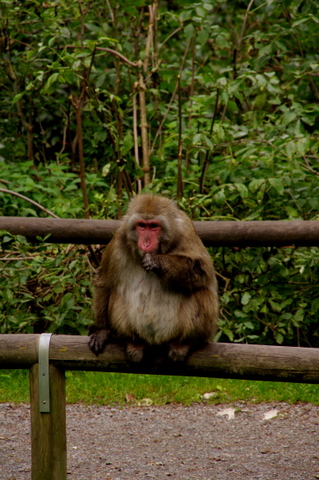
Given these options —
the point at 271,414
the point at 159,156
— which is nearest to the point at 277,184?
the point at 159,156

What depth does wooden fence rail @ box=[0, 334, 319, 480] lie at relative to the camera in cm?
303

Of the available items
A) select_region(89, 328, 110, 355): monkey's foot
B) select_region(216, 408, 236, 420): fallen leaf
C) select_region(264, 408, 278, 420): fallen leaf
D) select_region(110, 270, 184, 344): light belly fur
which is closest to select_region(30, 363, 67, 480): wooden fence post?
select_region(89, 328, 110, 355): monkey's foot

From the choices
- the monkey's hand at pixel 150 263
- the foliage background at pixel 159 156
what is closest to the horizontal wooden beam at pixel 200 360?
the monkey's hand at pixel 150 263

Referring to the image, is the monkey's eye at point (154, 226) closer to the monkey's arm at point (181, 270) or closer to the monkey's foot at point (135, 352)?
the monkey's arm at point (181, 270)

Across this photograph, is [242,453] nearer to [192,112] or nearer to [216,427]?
[216,427]

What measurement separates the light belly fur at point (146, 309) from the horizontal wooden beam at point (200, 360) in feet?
0.45

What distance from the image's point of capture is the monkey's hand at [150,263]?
333 cm

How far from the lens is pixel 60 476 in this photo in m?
→ 3.18

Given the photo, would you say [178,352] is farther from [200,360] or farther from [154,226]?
[154,226]

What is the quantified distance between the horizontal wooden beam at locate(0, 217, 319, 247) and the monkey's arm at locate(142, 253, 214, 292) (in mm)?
1432

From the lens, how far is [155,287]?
3525 millimetres

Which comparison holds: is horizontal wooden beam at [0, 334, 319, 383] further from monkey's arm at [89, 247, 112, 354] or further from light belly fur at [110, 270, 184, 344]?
monkey's arm at [89, 247, 112, 354]

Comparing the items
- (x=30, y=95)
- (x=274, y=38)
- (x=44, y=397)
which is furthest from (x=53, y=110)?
(x=44, y=397)

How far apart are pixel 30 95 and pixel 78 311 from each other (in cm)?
326
